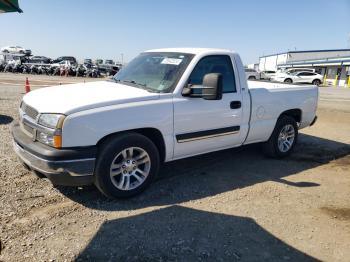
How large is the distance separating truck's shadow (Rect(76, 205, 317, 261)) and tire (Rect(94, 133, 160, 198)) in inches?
18.6

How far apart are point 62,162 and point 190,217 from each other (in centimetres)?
159

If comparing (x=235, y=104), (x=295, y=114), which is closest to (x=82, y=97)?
(x=235, y=104)

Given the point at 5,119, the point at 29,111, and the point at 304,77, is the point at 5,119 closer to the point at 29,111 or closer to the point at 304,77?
the point at 29,111

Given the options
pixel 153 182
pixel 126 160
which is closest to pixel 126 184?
pixel 126 160

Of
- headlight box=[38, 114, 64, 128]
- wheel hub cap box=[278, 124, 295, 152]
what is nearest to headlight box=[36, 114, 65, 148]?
headlight box=[38, 114, 64, 128]

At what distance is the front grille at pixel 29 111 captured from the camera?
405cm

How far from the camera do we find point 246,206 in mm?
4355

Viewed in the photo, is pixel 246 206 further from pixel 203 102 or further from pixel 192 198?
pixel 203 102

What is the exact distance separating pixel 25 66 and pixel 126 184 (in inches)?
1370

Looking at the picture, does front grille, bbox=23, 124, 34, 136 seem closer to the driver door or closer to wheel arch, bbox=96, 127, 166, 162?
wheel arch, bbox=96, 127, 166, 162

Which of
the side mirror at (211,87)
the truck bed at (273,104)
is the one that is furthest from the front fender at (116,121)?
the truck bed at (273,104)

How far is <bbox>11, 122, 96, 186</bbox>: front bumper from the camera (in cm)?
373

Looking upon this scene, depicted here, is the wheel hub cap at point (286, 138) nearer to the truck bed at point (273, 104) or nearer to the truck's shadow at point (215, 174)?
the truck's shadow at point (215, 174)

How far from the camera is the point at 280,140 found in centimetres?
641
